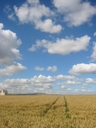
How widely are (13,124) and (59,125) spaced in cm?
341

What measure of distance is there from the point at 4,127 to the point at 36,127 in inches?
87.4

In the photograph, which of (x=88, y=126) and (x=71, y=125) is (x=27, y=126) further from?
(x=88, y=126)

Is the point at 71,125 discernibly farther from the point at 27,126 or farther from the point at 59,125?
the point at 27,126

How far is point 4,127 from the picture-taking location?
15.2m

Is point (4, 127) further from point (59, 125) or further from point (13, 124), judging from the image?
point (59, 125)

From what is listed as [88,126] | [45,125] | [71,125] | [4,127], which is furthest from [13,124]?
[88,126]

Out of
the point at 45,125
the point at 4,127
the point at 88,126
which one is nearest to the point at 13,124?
the point at 4,127

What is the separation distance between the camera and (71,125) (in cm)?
1634

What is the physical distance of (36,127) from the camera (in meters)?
15.1

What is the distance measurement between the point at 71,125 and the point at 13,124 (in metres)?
4.30

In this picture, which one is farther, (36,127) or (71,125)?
(71,125)

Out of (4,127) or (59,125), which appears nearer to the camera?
(4,127)

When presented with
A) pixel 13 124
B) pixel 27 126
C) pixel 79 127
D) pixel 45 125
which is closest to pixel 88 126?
pixel 79 127

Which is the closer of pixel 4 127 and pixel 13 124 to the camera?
pixel 4 127
